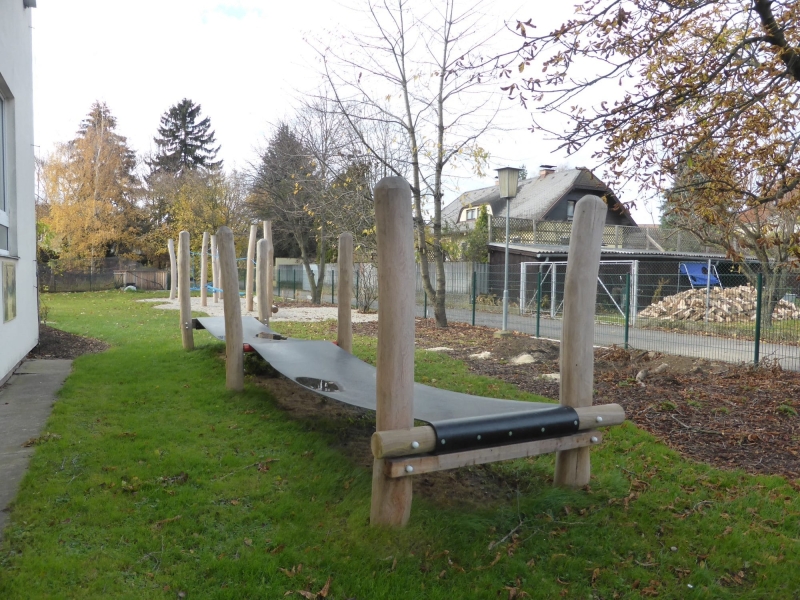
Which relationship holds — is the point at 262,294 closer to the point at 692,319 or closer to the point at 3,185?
the point at 3,185

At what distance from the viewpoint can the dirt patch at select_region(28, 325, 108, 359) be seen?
9.23 m

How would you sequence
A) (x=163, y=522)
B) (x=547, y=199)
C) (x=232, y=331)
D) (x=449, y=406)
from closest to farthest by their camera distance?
(x=163, y=522)
(x=449, y=406)
(x=232, y=331)
(x=547, y=199)

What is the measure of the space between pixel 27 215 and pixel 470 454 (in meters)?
7.88

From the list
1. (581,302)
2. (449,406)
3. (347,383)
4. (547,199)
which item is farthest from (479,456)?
(547,199)

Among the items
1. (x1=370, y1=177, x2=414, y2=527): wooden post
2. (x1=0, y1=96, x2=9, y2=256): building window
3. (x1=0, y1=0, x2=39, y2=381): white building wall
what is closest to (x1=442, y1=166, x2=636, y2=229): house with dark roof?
(x1=0, y1=0, x2=39, y2=381): white building wall

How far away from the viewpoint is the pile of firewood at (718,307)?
36.7ft

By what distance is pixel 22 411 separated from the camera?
5.80 meters

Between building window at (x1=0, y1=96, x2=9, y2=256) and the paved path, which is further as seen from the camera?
the paved path

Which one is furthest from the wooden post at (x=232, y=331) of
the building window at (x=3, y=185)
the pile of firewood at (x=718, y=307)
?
the pile of firewood at (x=718, y=307)

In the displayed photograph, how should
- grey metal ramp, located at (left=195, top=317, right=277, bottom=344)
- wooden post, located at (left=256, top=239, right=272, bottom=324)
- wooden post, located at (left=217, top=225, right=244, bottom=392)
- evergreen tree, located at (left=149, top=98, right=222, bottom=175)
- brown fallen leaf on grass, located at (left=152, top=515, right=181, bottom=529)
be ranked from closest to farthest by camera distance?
brown fallen leaf on grass, located at (left=152, top=515, right=181, bottom=529), wooden post, located at (left=217, top=225, right=244, bottom=392), grey metal ramp, located at (left=195, top=317, right=277, bottom=344), wooden post, located at (left=256, top=239, right=272, bottom=324), evergreen tree, located at (left=149, top=98, right=222, bottom=175)

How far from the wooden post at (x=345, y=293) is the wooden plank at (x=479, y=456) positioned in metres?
3.74

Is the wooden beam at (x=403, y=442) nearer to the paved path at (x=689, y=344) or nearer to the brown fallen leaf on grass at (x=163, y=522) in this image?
the brown fallen leaf on grass at (x=163, y=522)

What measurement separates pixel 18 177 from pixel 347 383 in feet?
19.2

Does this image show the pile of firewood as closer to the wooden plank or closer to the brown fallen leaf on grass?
the wooden plank
